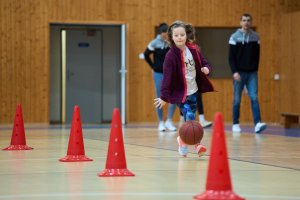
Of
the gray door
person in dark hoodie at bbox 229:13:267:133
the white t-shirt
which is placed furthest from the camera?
the gray door

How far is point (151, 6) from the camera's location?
19.1m

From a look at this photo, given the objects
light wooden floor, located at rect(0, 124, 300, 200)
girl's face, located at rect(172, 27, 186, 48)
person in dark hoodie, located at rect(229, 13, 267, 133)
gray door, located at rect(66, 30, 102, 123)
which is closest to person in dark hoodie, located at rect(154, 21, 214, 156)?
girl's face, located at rect(172, 27, 186, 48)

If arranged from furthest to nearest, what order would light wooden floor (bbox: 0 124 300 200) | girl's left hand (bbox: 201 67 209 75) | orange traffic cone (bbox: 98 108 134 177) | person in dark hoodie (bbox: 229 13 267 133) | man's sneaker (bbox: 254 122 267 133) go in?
person in dark hoodie (bbox: 229 13 267 133) → man's sneaker (bbox: 254 122 267 133) → girl's left hand (bbox: 201 67 209 75) → orange traffic cone (bbox: 98 108 134 177) → light wooden floor (bbox: 0 124 300 200)

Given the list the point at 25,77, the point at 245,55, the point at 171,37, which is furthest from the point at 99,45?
the point at 171,37

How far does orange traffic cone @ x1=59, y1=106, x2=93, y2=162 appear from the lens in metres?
8.21

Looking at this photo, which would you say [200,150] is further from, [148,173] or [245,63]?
[245,63]

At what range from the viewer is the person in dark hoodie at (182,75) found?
28.2ft

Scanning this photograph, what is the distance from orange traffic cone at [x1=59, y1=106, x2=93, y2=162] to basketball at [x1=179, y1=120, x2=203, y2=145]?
1159 millimetres

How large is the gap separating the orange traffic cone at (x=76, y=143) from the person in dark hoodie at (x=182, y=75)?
1.02m

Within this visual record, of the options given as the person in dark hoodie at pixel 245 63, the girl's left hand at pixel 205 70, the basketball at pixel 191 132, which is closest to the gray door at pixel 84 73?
the person in dark hoodie at pixel 245 63

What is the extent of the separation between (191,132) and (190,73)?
974mm

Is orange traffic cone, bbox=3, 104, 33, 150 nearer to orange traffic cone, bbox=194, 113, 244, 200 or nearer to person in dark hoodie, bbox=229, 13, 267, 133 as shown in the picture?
orange traffic cone, bbox=194, 113, 244, 200

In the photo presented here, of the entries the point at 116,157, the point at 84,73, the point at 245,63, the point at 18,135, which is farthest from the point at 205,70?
the point at 84,73

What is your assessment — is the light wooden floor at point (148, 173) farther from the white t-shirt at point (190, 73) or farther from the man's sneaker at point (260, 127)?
the man's sneaker at point (260, 127)
